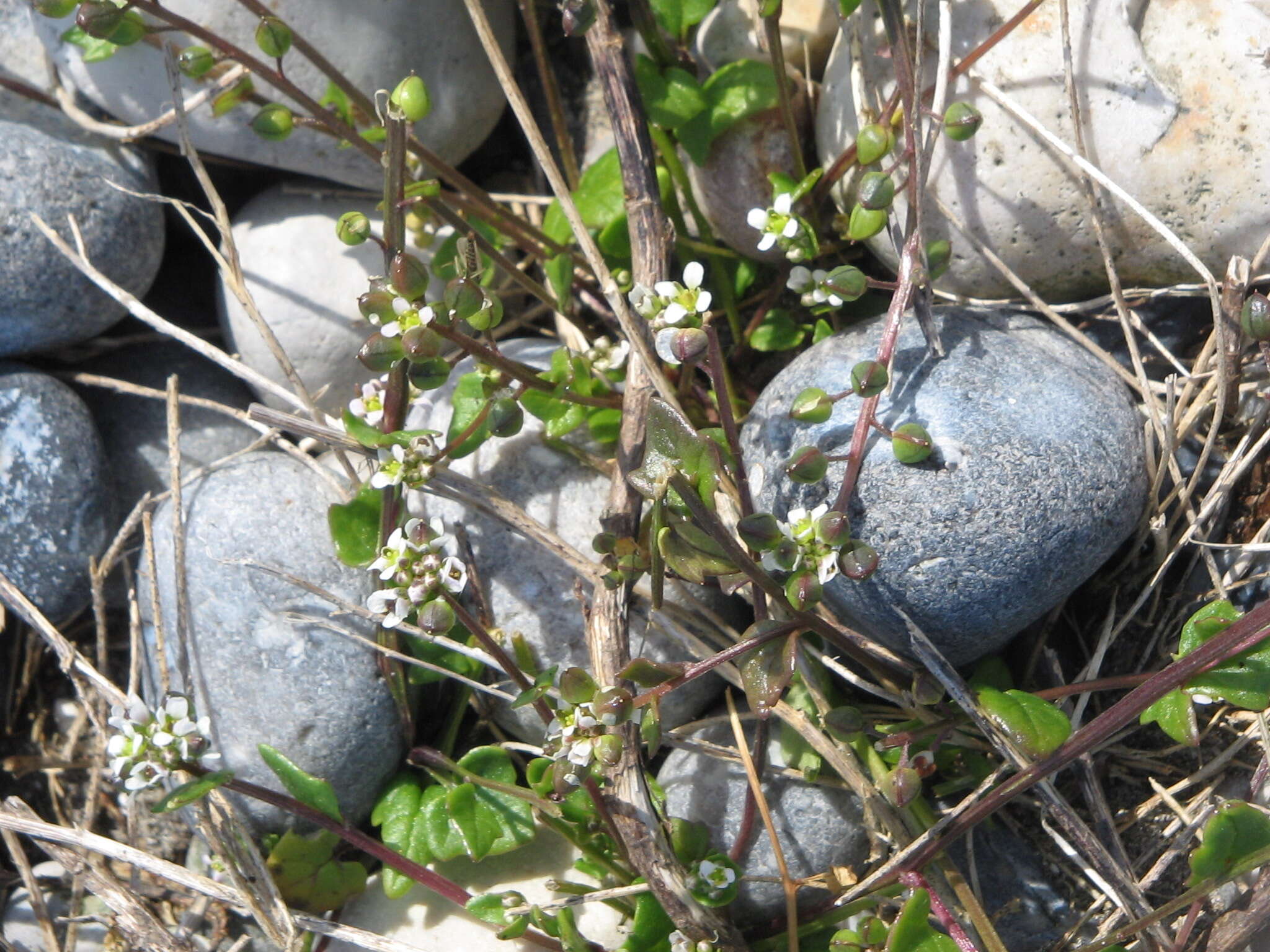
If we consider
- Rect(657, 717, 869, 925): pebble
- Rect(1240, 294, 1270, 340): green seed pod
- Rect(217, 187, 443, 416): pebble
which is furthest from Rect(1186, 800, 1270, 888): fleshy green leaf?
Rect(217, 187, 443, 416): pebble

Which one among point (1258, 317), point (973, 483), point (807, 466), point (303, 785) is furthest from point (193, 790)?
point (1258, 317)

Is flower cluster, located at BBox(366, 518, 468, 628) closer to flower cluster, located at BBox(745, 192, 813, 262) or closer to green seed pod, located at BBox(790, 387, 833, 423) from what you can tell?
green seed pod, located at BBox(790, 387, 833, 423)

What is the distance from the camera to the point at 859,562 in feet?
5.32

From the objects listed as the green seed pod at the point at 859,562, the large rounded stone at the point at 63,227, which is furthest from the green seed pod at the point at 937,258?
the large rounded stone at the point at 63,227

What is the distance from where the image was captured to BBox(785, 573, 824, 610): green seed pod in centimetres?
160

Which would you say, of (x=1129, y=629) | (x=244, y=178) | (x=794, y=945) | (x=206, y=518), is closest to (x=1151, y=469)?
(x=1129, y=629)

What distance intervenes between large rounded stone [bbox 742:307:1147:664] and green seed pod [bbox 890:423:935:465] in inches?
3.1

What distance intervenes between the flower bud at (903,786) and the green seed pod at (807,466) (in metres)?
0.48

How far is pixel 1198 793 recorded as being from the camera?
80.4 inches

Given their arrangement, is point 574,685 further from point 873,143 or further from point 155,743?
point 873,143

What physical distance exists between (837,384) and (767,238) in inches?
11.5

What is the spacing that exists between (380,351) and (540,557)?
0.69 metres

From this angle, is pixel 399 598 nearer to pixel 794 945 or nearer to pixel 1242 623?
pixel 794 945

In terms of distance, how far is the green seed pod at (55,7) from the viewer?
187 cm
